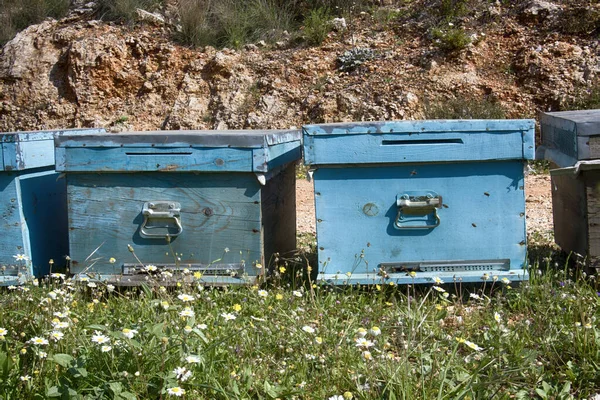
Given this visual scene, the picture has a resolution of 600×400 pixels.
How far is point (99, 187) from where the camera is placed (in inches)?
131

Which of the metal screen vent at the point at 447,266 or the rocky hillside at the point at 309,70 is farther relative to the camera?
the rocky hillside at the point at 309,70

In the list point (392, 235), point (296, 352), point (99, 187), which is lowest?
point (296, 352)

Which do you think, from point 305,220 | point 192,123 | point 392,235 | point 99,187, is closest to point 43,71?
point 192,123

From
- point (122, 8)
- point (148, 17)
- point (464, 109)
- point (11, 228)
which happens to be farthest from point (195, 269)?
point (122, 8)

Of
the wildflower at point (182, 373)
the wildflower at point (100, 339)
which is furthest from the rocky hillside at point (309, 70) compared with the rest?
the wildflower at point (182, 373)

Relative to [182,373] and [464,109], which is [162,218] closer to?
[182,373]

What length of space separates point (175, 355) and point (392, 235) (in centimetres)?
133

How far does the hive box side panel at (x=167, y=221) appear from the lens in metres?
3.24

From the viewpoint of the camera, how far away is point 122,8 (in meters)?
11.5

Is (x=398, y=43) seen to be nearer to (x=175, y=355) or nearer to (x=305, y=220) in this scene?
(x=305, y=220)

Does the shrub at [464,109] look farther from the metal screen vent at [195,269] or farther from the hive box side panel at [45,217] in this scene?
the metal screen vent at [195,269]

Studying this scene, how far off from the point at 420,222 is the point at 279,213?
87 centimetres

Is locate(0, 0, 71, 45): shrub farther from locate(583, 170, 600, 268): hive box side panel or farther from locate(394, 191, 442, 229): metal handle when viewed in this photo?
locate(583, 170, 600, 268): hive box side panel

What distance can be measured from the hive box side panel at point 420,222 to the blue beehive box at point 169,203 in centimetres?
34
